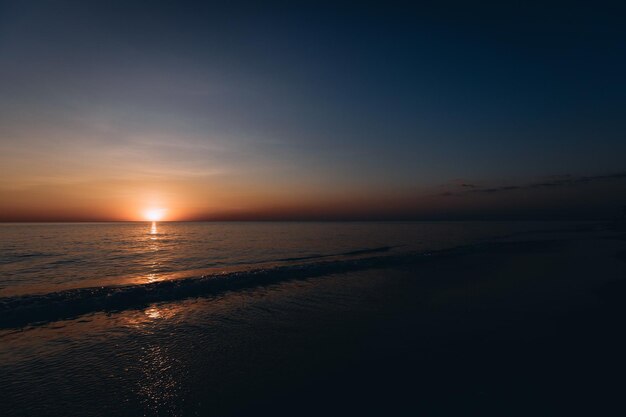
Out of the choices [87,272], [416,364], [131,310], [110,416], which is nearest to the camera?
[110,416]

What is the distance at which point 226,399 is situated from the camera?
7.29 metres

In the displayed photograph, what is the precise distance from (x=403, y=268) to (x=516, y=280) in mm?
Result: 9006

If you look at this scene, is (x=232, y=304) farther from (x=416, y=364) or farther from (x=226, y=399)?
(x=416, y=364)

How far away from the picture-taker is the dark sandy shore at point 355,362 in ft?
23.2

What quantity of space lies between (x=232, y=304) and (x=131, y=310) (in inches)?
202

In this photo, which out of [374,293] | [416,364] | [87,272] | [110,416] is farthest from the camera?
[87,272]

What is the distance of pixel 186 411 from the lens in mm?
6812

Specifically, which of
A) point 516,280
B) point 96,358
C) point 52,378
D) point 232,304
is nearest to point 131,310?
point 232,304

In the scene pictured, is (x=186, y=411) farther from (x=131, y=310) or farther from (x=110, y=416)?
(x=131, y=310)

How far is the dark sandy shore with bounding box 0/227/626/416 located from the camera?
708 centimetres

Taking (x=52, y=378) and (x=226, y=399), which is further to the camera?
(x=52, y=378)

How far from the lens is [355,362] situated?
364 inches

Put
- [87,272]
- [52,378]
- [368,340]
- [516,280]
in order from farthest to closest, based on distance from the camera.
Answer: [87,272]
[516,280]
[368,340]
[52,378]

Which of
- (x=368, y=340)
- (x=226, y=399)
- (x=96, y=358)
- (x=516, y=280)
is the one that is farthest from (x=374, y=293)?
(x=96, y=358)
